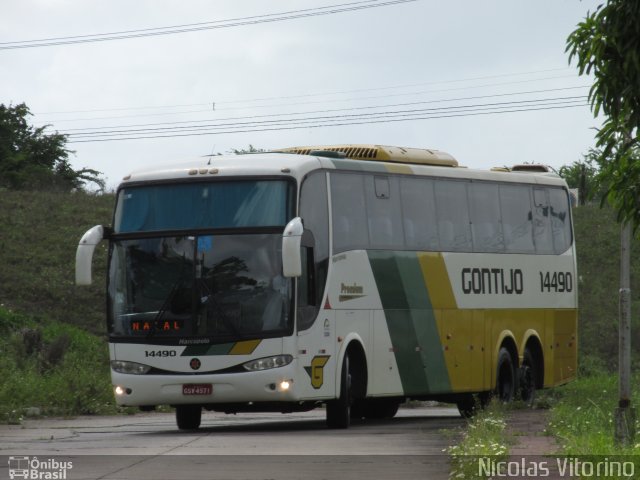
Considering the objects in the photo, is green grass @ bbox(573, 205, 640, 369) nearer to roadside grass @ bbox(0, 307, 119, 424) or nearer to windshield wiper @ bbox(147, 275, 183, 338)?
roadside grass @ bbox(0, 307, 119, 424)

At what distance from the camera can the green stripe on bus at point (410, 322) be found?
76.3ft

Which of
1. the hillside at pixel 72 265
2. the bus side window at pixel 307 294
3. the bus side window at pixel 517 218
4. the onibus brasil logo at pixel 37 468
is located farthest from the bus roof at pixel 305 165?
the hillside at pixel 72 265

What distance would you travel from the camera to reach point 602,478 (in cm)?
1110

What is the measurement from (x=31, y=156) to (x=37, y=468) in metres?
64.4

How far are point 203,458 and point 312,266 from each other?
566 cm

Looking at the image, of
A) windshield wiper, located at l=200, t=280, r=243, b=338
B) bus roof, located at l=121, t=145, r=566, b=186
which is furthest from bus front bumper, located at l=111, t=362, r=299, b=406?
bus roof, located at l=121, t=145, r=566, b=186

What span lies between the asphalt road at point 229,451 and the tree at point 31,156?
169ft

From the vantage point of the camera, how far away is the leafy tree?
A: 1253cm

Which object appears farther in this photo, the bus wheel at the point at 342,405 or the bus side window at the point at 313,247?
the bus wheel at the point at 342,405

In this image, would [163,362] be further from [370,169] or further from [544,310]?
[544,310]

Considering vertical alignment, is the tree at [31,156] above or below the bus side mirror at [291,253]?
above

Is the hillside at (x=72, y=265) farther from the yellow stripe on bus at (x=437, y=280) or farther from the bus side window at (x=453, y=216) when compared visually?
Answer: the yellow stripe on bus at (x=437, y=280)

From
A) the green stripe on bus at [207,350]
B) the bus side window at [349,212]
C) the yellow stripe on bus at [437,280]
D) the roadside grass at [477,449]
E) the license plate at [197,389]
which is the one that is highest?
the bus side window at [349,212]

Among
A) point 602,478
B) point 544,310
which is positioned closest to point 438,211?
point 544,310
